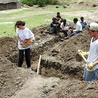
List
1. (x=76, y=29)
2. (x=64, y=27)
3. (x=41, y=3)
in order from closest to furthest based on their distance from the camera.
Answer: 1. (x=76, y=29)
2. (x=64, y=27)
3. (x=41, y=3)

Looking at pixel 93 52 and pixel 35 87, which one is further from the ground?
pixel 93 52

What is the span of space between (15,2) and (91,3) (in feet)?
28.2

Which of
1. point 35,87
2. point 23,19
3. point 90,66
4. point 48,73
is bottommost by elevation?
point 48,73

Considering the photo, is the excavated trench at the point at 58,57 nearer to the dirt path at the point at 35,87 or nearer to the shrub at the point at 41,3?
the dirt path at the point at 35,87

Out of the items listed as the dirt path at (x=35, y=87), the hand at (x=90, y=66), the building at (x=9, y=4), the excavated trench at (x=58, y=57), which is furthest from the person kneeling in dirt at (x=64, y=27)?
the building at (x=9, y=4)

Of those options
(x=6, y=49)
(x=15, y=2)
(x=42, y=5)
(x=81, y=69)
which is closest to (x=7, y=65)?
(x=81, y=69)

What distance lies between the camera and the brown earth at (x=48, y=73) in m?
7.73

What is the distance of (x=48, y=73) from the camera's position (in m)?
12.5

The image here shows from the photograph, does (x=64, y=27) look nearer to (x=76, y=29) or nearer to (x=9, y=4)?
(x=76, y=29)

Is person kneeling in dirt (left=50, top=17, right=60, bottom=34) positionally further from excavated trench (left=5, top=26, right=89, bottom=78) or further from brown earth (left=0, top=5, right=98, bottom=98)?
excavated trench (left=5, top=26, right=89, bottom=78)

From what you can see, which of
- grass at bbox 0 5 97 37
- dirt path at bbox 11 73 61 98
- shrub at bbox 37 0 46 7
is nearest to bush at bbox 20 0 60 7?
shrub at bbox 37 0 46 7

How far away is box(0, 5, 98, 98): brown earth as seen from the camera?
304 inches

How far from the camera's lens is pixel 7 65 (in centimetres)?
1000

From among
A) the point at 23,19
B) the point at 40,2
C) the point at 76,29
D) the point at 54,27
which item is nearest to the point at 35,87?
the point at 76,29
